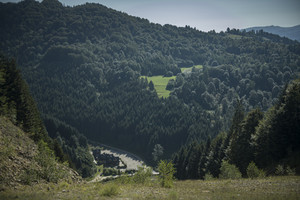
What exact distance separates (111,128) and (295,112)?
164488 mm

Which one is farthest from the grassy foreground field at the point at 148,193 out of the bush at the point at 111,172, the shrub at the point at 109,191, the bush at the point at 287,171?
the bush at the point at 111,172

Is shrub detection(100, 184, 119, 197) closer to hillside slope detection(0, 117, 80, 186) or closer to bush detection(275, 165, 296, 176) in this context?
hillside slope detection(0, 117, 80, 186)

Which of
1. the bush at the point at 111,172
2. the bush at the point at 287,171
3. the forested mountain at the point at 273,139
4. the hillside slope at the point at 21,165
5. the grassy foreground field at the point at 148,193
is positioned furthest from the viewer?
the bush at the point at 111,172

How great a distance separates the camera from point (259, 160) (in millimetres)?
50781

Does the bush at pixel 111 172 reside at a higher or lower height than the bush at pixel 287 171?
lower

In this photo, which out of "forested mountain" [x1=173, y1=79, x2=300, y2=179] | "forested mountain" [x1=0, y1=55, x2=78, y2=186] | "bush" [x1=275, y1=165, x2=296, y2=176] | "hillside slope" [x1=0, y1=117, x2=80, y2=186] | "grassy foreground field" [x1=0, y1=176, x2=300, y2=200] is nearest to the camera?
"grassy foreground field" [x1=0, y1=176, x2=300, y2=200]

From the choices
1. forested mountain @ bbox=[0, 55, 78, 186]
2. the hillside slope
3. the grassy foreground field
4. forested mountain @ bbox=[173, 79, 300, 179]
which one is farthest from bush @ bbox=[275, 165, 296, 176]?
forested mountain @ bbox=[0, 55, 78, 186]

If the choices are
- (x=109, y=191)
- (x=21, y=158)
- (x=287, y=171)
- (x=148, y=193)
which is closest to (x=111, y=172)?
(x=21, y=158)

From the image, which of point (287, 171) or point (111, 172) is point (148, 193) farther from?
point (111, 172)

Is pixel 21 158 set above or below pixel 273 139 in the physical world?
below

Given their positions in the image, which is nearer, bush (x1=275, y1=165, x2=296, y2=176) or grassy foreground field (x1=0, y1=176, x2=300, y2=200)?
grassy foreground field (x1=0, y1=176, x2=300, y2=200)

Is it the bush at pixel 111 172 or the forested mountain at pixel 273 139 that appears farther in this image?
the bush at pixel 111 172

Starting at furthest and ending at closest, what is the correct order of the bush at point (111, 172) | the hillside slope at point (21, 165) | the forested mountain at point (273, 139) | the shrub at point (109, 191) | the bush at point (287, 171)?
1. the bush at point (111, 172)
2. the forested mountain at point (273, 139)
3. the bush at point (287, 171)
4. the hillside slope at point (21, 165)
5. the shrub at point (109, 191)

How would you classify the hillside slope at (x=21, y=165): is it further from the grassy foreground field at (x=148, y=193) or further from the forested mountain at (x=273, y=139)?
the forested mountain at (x=273, y=139)
